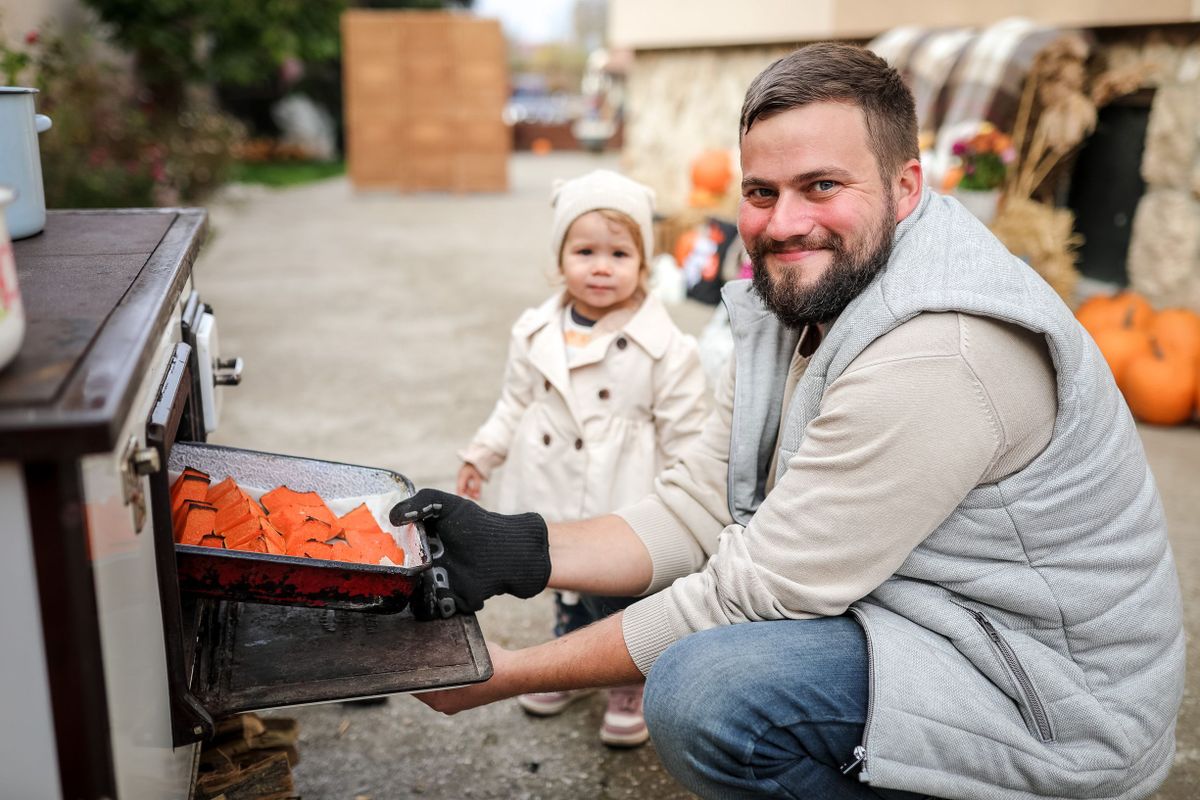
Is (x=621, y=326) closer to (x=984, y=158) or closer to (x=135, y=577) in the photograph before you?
(x=135, y=577)

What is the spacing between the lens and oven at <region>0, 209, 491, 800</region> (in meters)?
1.19

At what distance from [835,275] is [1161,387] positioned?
11.7ft

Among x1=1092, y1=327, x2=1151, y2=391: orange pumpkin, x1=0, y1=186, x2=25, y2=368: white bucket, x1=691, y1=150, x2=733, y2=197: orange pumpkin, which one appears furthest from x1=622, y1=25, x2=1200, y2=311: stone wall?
x1=0, y1=186, x2=25, y2=368: white bucket

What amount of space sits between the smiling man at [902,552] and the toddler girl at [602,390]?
75 centimetres

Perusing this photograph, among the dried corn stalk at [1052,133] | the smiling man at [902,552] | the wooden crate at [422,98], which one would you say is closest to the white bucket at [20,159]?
the smiling man at [902,552]

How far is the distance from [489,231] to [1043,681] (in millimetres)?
9484

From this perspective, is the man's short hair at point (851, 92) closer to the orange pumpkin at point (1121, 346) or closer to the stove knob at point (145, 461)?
the stove knob at point (145, 461)

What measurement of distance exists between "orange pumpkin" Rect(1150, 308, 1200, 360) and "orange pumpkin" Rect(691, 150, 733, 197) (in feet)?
11.2

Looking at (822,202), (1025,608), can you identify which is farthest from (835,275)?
(1025,608)

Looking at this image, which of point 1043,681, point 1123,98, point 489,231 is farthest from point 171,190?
point 1043,681

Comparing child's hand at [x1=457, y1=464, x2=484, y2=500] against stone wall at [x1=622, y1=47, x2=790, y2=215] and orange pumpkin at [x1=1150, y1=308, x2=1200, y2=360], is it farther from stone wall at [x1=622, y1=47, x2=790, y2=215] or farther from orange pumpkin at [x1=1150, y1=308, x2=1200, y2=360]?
stone wall at [x1=622, y1=47, x2=790, y2=215]

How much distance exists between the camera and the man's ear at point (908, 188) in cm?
197

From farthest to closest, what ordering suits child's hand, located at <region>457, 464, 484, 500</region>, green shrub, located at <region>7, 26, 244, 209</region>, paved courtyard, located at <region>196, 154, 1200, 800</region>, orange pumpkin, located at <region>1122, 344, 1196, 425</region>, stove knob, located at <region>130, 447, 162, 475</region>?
1. green shrub, located at <region>7, 26, 244, 209</region>
2. orange pumpkin, located at <region>1122, 344, 1196, 425</region>
3. child's hand, located at <region>457, 464, 484, 500</region>
4. paved courtyard, located at <region>196, 154, 1200, 800</region>
5. stove knob, located at <region>130, 447, 162, 475</region>

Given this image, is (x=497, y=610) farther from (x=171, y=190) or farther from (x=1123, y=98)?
(x=171, y=190)
